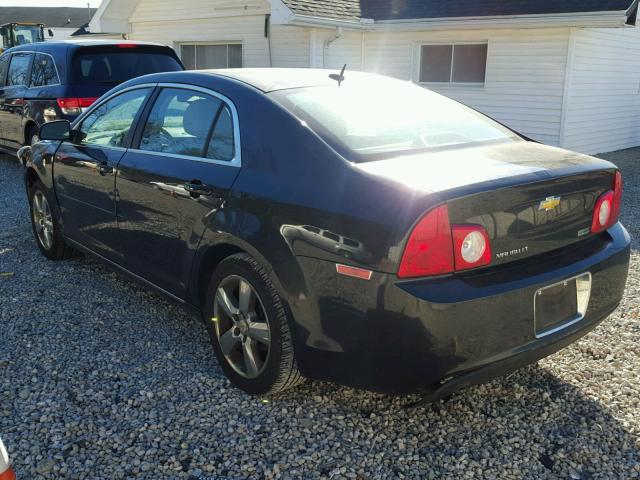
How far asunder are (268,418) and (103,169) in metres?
2.11

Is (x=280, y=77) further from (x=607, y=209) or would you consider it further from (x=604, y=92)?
(x=604, y=92)

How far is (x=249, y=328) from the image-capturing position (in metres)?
3.14

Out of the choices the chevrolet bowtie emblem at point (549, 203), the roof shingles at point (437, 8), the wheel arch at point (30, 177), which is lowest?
the wheel arch at point (30, 177)

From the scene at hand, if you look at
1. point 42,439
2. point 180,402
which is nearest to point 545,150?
point 180,402

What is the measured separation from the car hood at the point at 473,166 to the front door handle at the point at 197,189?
0.91 m

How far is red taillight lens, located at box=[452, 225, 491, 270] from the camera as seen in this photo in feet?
8.16

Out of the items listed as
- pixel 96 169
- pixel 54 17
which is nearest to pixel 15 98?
pixel 96 169

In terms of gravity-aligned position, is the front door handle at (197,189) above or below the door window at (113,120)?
below

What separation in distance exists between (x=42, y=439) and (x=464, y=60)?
11.8m

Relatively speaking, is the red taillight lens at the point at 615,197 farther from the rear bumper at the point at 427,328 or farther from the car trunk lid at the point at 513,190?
the rear bumper at the point at 427,328

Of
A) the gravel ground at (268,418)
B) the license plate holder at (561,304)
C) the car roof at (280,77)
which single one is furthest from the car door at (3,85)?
the license plate holder at (561,304)

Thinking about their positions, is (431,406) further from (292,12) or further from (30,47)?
(292,12)

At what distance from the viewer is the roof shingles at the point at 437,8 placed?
1077 centimetres

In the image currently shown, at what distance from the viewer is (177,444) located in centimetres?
283
